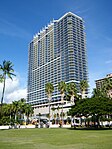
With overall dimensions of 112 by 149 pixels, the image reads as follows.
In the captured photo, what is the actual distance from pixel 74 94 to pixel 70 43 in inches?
4509

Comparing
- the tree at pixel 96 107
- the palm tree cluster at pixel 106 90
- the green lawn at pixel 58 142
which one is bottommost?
the green lawn at pixel 58 142

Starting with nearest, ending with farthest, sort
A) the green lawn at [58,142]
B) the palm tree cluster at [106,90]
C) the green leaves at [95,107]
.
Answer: the green lawn at [58,142]
the green leaves at [95,107]
the palm tree cluster at [106,90]

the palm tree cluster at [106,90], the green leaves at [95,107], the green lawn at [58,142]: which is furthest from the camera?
the palm tree cluster at [106,90]

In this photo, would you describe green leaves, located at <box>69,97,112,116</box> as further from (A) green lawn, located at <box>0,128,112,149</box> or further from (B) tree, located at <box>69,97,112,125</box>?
(A) green lawn, located at <box>0,128,112,149</box>

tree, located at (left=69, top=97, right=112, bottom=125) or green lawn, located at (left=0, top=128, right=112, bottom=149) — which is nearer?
green lawn, located at (left=0, top=128, right=112, bottom=149)

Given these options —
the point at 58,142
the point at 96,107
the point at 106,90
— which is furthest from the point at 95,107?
the point at 106,90

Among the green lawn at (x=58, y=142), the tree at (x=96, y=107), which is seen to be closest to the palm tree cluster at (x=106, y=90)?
the tree at (x=96, y=107)

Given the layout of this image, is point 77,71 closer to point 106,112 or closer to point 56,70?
point 56,70

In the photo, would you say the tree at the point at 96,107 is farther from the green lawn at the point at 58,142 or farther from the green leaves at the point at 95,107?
the green lawn at the point at 58,142

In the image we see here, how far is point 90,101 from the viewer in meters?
55.7

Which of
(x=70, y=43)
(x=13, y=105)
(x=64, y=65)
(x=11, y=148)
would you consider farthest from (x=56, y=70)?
(x=11, y=148)

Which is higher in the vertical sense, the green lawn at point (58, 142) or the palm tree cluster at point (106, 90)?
the palm tree cluster at point (106, 90)

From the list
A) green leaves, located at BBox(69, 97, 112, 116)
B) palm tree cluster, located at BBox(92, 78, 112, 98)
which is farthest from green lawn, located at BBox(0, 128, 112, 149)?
palm tree cluster, located at BBox(92, 78, 112, 98)

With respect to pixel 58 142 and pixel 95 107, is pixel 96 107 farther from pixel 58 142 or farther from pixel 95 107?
pixel 58 142
